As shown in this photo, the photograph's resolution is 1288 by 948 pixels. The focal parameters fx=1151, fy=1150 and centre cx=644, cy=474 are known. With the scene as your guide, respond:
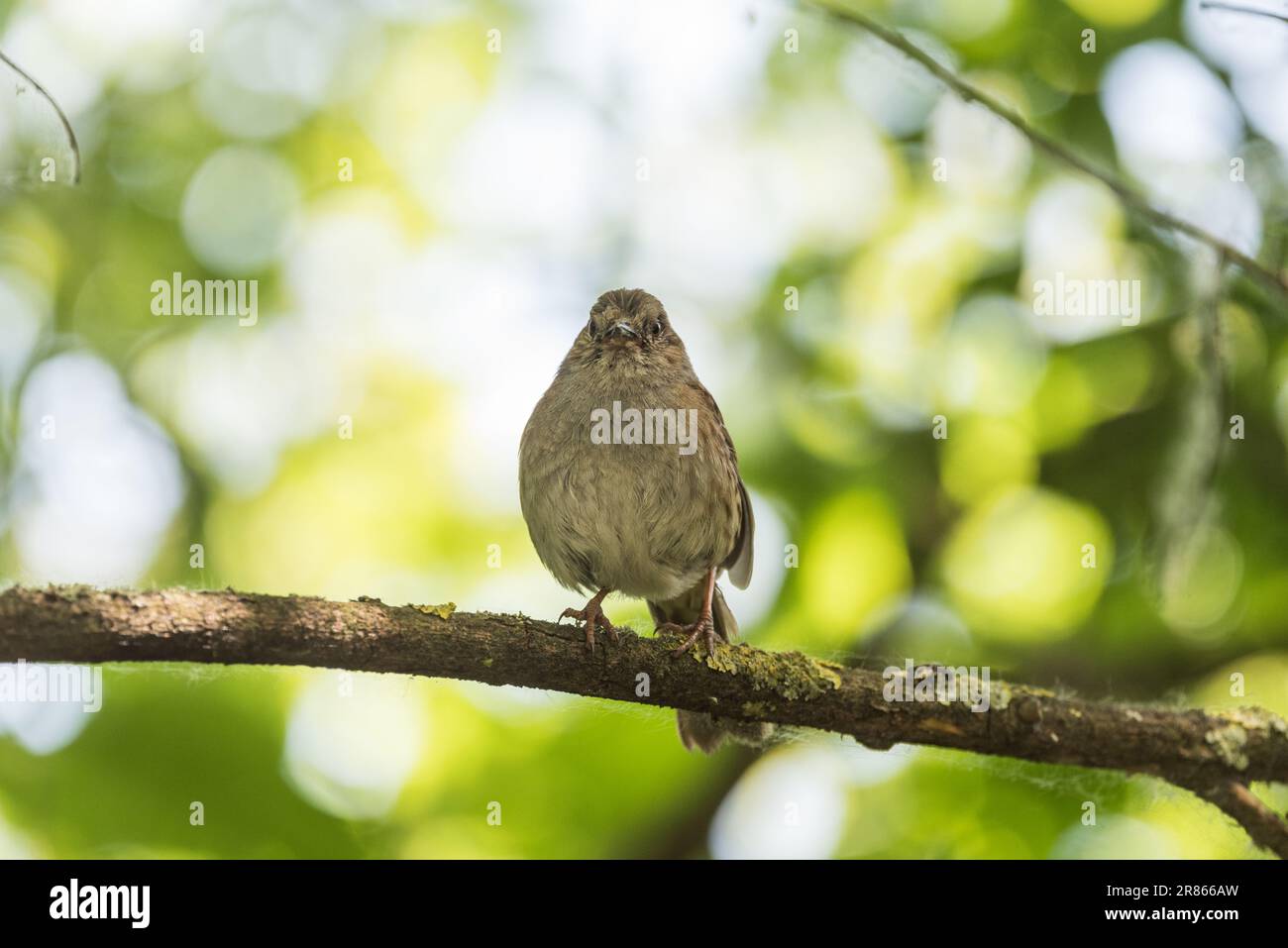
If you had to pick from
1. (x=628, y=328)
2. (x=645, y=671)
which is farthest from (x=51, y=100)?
(x=628, y=328)

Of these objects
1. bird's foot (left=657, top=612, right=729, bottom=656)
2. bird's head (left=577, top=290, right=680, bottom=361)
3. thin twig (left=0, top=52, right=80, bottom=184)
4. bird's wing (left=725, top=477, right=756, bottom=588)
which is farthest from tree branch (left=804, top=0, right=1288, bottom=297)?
bird's wing (left=725, top=477, right=756, bottom=588)

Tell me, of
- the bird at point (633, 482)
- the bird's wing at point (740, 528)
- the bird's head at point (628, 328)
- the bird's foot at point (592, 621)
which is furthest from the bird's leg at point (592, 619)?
the bird's head at point (628, 328)

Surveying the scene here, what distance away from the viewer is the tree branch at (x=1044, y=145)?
367cm

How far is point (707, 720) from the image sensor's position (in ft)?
16.3

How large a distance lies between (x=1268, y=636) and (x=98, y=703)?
6883 mm

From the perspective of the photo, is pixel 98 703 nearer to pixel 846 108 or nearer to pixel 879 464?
pixel 879 464

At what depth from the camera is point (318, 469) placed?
798 centimetres

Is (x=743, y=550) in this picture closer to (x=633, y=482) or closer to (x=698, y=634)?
(x=633, y=482)

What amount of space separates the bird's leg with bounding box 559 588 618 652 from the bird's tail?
522mm

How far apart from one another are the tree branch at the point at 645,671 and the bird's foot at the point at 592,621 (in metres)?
0.04

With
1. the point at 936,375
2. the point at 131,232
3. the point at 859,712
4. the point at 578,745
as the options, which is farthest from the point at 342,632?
the point at 131,232

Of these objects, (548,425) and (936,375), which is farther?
(936,375)

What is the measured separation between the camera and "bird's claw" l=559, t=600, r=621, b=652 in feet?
13.1

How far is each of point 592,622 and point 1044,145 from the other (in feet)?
7.31
